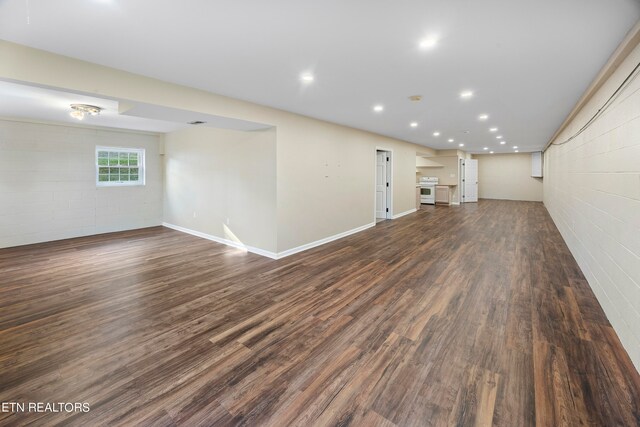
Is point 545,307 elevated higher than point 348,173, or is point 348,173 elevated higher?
point 348,173

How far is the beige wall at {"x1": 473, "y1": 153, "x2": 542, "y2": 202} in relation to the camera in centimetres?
1305

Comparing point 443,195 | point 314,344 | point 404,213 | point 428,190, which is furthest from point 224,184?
point 443,195

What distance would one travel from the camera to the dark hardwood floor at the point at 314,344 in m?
1.64

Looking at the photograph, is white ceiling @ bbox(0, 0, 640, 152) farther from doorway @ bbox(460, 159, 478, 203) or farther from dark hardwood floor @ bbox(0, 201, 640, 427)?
doorway @ bbox(460, 159, 478, 203)

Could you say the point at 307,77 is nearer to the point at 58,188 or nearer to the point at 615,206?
the point at 615,206

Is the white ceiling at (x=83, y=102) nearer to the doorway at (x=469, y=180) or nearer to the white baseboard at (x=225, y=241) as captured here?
the white baseboard at (x=225, y=241)

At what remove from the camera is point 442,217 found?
8.72 metres

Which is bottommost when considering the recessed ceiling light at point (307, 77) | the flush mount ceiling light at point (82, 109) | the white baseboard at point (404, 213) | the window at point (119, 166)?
the white baseboard at point (404, 213)

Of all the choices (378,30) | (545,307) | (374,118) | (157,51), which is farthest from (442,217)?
(157,51)

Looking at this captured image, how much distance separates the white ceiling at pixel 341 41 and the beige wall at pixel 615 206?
53 cm

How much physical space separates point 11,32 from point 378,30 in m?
2.77

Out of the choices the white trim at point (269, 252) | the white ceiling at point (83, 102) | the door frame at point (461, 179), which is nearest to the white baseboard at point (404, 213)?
the white trim at point (269, 252)

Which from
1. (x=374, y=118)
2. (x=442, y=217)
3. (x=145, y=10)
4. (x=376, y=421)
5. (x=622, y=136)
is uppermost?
(x=374, y=118)

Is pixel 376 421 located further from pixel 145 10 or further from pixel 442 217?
pixel 442 217
